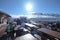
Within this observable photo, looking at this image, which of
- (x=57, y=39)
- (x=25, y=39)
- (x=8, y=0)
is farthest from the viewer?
(x=8, y=0)

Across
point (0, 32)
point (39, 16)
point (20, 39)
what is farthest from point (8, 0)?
point (39, 16)

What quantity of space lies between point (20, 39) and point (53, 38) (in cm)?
157

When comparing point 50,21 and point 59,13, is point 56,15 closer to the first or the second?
point 59,13

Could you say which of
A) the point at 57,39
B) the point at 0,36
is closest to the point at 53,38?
the point at 57,39

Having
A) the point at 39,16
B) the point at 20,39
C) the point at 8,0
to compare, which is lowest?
the point at 20,39

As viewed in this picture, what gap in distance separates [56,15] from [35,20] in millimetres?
2055

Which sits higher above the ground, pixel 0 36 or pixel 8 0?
pixel 8 0

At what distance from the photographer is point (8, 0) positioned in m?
3.69

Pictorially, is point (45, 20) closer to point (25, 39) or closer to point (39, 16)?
point (39, 16)

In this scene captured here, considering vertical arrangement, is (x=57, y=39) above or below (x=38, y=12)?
below

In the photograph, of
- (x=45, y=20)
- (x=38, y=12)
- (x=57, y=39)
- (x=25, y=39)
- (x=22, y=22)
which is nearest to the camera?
(x=57, y=39)

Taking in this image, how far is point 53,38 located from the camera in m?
2.44

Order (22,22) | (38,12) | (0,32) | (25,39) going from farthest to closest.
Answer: (22,22) < (38,12) < (25,39) < (0,32)

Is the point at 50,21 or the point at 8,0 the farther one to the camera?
the point at 50,21
